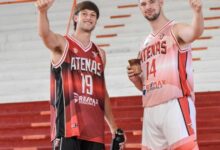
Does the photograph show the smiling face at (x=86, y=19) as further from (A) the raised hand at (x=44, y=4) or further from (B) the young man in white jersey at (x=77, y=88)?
(A) the raised hand at (x=44, y=4)

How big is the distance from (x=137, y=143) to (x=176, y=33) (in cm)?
145

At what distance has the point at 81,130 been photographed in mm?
2070

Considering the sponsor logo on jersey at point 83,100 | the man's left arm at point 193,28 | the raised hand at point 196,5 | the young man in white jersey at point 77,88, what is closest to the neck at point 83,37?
the young man in white jersey at point 77,88

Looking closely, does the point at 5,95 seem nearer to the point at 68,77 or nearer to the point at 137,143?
the point at 137,143

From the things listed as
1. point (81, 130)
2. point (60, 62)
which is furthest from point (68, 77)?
point (81, 130)

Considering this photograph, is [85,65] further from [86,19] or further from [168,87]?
[168,87]

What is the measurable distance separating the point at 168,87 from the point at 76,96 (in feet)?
1.23

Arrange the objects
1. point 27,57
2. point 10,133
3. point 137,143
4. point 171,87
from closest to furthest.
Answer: point 171,87 → point 137,143 → point 10,133 → point 27,57

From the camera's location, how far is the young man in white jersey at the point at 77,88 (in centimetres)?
206

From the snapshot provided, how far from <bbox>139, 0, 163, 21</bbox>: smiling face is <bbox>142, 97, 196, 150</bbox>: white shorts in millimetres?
359

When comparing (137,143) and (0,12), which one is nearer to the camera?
(137,143)

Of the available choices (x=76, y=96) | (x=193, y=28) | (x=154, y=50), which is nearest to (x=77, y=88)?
(x=76, y=96)

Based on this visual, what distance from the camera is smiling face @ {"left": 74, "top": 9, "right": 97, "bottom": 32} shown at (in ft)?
7.09

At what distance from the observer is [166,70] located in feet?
6.77
